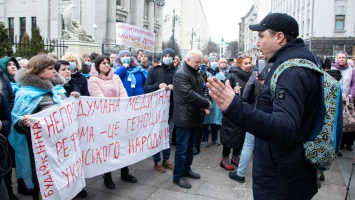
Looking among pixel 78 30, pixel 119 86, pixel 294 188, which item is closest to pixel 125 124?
pixel 119 86

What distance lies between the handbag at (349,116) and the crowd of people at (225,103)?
264 millimetres

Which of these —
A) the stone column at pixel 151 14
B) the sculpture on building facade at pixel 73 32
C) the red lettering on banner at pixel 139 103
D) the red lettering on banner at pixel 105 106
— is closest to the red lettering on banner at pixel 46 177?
the red lettering on banner at pixel 105 106

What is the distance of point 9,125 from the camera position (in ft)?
12.2

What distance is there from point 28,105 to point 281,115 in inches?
112

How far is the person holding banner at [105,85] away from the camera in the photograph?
16.7 feet

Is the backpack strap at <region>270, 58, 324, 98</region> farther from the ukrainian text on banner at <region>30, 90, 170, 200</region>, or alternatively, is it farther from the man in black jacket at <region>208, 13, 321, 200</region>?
the ukrainian text on banner at <region>30, 90, 170, 200</region>

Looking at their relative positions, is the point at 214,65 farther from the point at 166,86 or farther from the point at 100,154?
the point at 100,154

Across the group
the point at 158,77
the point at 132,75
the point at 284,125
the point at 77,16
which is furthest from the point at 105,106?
the point at 77,16

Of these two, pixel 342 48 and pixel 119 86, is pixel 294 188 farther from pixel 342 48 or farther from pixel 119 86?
pixel 342 48

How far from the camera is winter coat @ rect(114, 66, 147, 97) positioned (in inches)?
254

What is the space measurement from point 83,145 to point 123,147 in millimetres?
776

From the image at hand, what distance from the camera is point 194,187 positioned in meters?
5.13

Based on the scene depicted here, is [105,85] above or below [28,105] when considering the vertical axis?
above

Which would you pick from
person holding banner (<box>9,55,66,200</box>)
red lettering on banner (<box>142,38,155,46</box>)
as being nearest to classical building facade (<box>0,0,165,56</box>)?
red lettering on banner (<box>142,38,155,46</box>)
